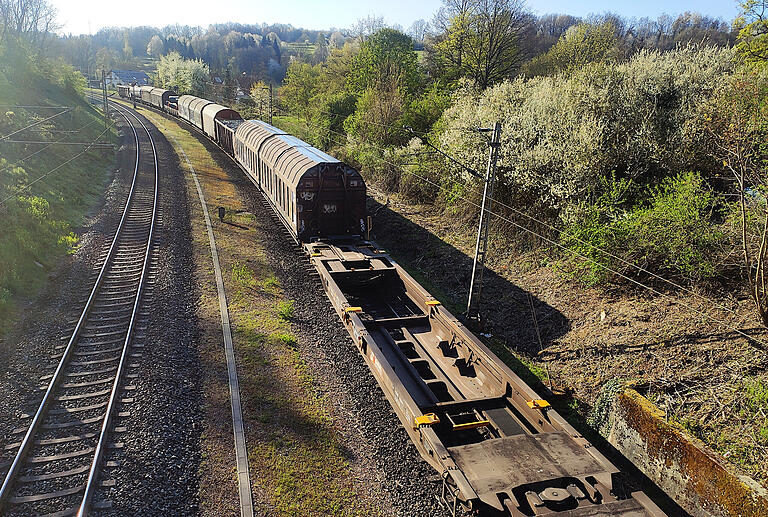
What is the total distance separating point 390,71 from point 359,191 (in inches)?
950

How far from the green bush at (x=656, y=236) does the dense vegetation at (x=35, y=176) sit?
16.3 metres

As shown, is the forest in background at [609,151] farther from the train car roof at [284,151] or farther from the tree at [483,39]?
the train car roof at [284,151]

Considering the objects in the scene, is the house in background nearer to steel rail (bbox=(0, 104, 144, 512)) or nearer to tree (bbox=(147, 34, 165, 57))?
tree (bbox=(147, 34, 165, 57))

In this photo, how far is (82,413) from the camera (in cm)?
863

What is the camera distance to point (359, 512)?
7004 millimetres

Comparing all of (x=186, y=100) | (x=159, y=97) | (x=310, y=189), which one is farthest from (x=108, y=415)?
(x=159, y=97)

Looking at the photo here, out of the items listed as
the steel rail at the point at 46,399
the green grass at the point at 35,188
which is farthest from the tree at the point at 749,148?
the green grass at the point at 35,188

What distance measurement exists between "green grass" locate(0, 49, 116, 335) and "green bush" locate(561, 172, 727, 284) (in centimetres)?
1622

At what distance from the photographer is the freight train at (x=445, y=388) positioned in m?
6.20

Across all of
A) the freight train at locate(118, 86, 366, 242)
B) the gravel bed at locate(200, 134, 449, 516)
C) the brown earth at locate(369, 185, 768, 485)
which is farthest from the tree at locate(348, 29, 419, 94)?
the gravel bed at locate(200, 134, 449, 516)

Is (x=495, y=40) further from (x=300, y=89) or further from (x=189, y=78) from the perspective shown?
(x=189, y=78)

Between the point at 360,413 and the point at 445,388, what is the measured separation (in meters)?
1.86

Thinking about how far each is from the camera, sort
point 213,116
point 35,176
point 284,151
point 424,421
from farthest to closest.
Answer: point 213,116 → point 35,176 → point 284,151 → point 424,421

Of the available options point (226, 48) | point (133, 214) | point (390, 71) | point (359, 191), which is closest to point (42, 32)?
point (390, 71)
